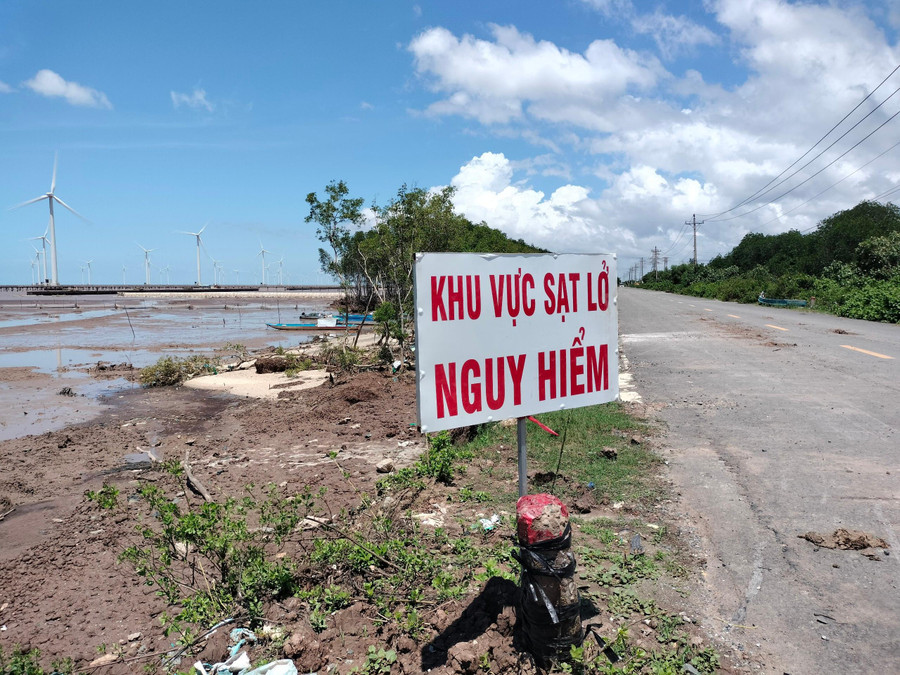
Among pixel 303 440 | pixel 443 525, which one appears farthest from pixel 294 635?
pixel 303 440

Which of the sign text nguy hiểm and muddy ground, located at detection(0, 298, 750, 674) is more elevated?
the sign text nguy hiểm

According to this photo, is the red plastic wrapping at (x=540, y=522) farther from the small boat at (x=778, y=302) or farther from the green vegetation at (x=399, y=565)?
the small boat at (x=778, y=302)

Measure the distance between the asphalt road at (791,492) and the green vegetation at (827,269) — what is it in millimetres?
13580

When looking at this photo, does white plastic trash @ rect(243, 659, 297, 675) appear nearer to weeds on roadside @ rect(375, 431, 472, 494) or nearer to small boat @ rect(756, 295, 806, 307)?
weeds on roadside @ rect(375, 431, 472, 494)

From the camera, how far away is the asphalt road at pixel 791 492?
308 centimetres

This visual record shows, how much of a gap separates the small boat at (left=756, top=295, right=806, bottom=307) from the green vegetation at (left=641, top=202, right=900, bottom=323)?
96cm

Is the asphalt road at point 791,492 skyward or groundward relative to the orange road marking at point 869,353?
groundward

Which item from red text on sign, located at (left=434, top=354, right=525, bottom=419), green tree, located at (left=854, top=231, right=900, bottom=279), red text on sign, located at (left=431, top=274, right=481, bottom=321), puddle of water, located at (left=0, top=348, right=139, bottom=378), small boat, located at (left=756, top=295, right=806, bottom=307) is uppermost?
green tree, located at (left=854, top=231, right=900, bottom=279)

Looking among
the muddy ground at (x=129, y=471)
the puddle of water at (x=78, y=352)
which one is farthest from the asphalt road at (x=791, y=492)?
the puddle of water at (x=78, y=352)

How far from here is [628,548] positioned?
4035 millimetres

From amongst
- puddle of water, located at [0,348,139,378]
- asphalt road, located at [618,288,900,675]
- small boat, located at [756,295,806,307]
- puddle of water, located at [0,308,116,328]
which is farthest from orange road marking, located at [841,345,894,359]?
puddle of water, located at [0,308,116,328]

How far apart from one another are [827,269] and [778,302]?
569 centimetres

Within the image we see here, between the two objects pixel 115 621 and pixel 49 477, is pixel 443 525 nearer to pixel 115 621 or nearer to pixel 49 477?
pixel 115 621

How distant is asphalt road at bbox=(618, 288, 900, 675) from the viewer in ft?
10.1
